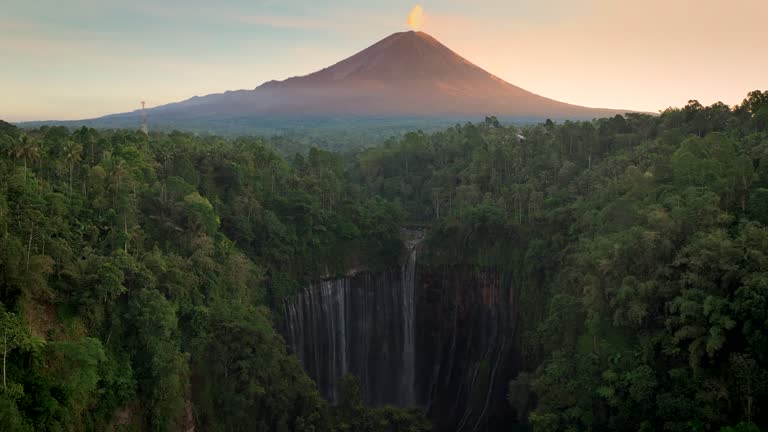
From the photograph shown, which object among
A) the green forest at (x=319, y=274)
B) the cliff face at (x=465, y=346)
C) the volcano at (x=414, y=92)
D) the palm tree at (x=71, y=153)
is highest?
the volcano at (x=414, y=92)

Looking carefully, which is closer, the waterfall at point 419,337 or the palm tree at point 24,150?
the palm tree at point 24,150

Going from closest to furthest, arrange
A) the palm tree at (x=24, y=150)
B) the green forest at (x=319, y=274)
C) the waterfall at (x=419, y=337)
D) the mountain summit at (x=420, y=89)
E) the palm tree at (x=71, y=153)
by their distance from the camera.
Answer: the green forest at (x=319, y=274) < the palm tree at (x=24, y=150) < the palm tree at (x=71, y=153) < the waterfall at (x=419, y=337) < the mountain summit at (x=420, y=89)

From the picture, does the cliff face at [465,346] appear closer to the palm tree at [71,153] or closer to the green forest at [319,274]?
the green forest at [319,274]

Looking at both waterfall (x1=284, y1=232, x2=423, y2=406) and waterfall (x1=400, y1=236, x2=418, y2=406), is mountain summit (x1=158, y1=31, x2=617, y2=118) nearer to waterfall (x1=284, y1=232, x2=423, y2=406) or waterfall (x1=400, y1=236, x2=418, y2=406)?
waterfall (x1=400, y1=236, x2=418, y2=406)

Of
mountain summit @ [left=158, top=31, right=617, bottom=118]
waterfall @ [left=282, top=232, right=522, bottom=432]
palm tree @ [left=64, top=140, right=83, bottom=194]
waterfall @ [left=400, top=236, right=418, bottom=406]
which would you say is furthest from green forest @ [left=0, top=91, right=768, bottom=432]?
mountain summit @ [left=158, top=31, right=617, bottom=118]

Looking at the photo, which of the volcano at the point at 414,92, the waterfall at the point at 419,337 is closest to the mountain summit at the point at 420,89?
the volcano at the point at 414,92

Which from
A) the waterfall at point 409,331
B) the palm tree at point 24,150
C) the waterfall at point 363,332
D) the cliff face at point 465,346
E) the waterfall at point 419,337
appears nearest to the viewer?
the palm tree at point 24,150
